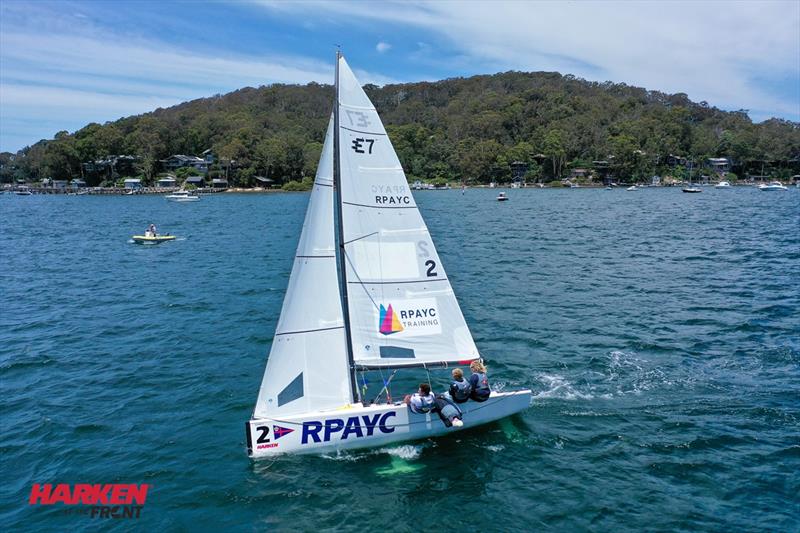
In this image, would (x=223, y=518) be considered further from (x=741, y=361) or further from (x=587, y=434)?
(x=741, y=361)

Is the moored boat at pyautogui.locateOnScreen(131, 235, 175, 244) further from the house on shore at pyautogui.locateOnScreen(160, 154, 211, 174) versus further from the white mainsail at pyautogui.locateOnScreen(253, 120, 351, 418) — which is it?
the house on shore at pyautogui.locateOnScreen(160, 154, 211, 174)

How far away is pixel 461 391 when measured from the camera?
15.9 metres

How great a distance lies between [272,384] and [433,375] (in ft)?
27.0

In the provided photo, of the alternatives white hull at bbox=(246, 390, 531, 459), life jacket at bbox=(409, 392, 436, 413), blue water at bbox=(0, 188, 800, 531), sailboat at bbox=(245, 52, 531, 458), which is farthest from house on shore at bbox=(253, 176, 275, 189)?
life jacket at bbox=(409, 392, 436, 413)

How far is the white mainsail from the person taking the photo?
15.0 metres

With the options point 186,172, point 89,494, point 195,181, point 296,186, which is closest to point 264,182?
point 296,186

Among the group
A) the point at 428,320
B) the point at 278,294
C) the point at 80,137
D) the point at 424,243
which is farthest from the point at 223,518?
the point at 80,137

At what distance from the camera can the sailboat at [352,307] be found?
48.9ft

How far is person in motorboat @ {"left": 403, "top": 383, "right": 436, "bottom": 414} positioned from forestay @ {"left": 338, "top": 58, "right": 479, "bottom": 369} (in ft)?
3.14

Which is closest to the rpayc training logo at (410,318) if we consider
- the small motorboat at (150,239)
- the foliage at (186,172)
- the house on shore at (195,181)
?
the small motorboat at (150,239)

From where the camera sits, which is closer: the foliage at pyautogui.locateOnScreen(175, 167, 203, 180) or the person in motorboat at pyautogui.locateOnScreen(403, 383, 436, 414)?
the person in motorboat at pyautogui.locateOnScreen(403, 383, 436, 414)

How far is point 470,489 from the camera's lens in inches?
557

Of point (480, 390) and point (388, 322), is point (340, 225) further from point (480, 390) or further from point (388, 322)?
point (480, 390)

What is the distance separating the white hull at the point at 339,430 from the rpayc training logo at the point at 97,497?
2.99 m
